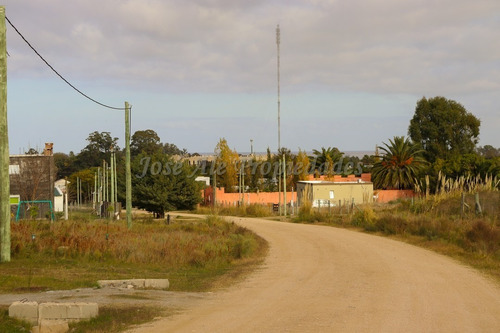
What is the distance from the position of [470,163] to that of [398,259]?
4798 centimetres

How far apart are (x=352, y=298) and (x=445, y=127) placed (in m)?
A: 70.3

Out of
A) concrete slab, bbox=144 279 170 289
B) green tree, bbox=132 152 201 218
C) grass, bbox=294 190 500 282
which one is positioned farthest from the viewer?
green tree, bbox=132 152 201 218

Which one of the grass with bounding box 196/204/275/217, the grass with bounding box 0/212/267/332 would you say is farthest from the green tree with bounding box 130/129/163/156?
the grass with bounding box 0/212/267/332

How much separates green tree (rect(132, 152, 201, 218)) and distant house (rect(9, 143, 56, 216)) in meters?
9.71

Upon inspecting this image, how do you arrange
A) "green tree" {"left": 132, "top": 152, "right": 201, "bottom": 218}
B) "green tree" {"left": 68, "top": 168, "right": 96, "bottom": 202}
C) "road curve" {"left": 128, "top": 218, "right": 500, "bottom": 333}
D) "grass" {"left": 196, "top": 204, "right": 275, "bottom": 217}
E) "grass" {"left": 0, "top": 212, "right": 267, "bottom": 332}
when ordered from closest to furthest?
"road curve" {"left": 128, "top": 218, "right": 500, "bottom": 333} → "grass" {"left": 0, "top": 212, "right": 267, "bottom": 332} → "green tree" {"left": 132, "top": 152, "right": 201, "bottom": 218} → "grass" {"left": 196, "top": 204, "right": 275, "bottom": 217} → "green tree" {"left": 68, "top": 168, "right": 96, "bottom": 202}

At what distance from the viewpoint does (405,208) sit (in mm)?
35312

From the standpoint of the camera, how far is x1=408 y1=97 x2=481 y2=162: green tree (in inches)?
3061

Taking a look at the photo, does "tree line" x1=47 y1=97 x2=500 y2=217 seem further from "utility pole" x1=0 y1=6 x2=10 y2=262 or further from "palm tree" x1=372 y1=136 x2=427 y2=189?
"utility pole" x1=0 y1=6 x2=10 y2=262

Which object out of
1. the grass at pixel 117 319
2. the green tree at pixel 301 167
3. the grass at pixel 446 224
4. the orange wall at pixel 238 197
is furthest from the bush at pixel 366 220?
the green tree at pixel 301 167

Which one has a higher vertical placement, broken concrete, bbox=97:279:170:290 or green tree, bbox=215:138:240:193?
green tree, bbox=215:138:240:193

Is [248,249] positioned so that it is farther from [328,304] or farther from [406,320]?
[406,320]

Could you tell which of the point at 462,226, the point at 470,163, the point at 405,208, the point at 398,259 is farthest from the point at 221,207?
the point at 398,259

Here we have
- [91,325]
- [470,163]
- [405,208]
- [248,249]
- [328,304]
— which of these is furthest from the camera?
[470,163]

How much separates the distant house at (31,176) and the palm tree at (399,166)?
37.7 m
